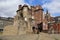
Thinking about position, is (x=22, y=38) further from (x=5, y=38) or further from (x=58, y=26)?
(x=58, y=26)

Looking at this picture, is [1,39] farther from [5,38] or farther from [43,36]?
[43,36]

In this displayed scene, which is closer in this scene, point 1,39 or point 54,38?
point 1,39

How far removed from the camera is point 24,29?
16.1 meters

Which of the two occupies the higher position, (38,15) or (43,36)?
(38,15)

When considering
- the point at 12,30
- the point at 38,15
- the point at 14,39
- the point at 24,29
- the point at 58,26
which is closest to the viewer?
the point at 14,39

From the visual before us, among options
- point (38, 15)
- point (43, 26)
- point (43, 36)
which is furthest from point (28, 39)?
point (38, 15)

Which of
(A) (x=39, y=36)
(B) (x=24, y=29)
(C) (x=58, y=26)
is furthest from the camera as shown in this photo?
(C) (x=58, y=26)

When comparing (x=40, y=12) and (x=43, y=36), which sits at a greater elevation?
(x=40, y=12)

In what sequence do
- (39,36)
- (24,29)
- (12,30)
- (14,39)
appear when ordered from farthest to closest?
1. (24,29)
2. (12,30)
3. (39,36)
4. (14,39)

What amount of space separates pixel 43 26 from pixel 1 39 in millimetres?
15414

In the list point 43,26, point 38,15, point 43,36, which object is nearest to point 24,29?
point 43,36

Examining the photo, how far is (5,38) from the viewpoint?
9.63 meters

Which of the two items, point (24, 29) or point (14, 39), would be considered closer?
point (14, 39)

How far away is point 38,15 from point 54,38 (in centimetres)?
2312
